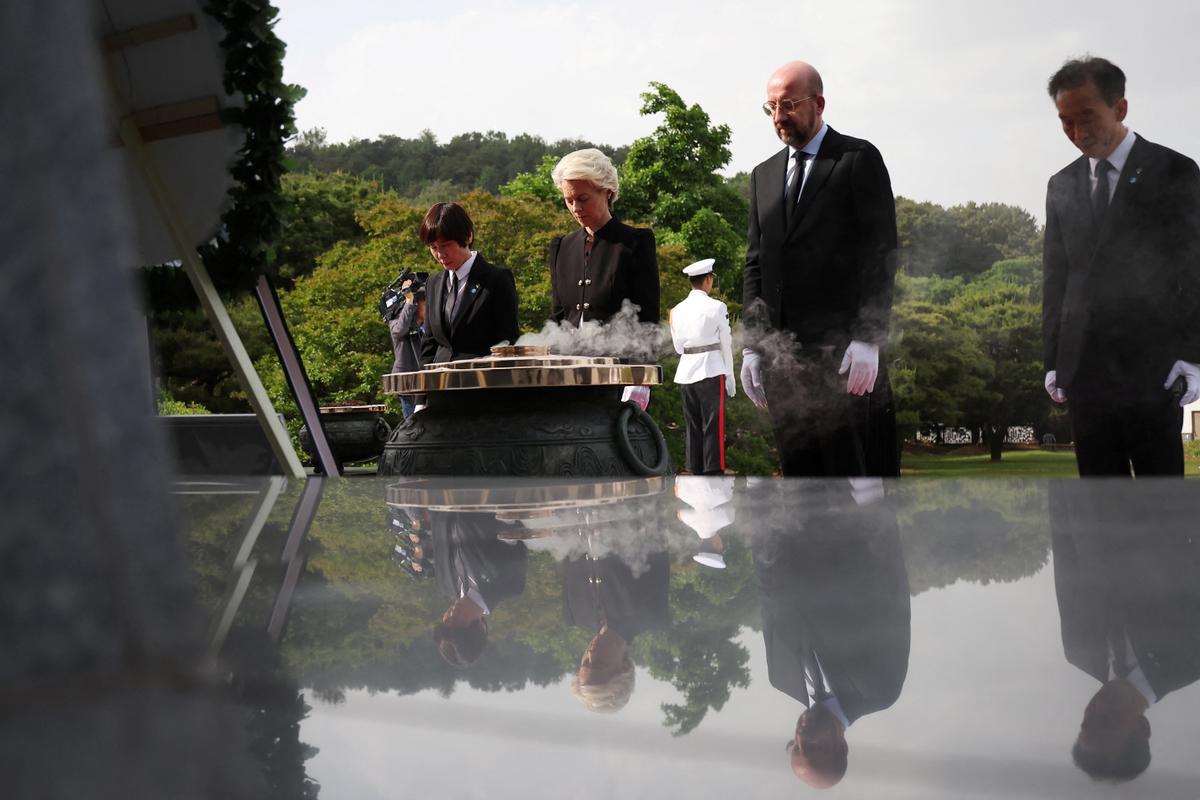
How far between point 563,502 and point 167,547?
5.42 ft

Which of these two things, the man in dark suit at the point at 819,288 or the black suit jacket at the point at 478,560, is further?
the man in dark suit at the point at 819,288

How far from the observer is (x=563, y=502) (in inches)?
79.7

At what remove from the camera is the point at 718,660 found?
65 centimetres

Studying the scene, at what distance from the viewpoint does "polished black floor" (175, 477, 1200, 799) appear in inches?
17.6

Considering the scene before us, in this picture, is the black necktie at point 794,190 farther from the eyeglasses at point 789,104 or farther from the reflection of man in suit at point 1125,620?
the reflection of man in suit at point 1125,620

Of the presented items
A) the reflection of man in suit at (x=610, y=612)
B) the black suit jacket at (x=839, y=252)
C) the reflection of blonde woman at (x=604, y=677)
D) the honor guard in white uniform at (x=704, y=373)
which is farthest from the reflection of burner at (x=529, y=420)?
the honor guard in white uniform at (x=704, y=373)

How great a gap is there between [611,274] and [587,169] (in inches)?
15.5

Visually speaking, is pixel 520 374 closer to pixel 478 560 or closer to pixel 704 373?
pixel 478 560

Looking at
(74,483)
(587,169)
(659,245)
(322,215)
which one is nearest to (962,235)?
(587,169)

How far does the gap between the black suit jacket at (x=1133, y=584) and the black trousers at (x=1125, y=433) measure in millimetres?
1134

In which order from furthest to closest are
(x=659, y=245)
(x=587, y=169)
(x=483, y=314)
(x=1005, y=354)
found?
(x=659, y=245) → (x=1005, y=354) → (x=483, y=314) → (x=587, y=169)

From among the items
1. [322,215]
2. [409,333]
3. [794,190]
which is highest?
[322,215]

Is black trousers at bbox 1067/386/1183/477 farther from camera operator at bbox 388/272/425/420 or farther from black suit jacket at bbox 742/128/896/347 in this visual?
camera operator at bbox 388/272/425/420

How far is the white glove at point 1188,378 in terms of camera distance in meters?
2.81
